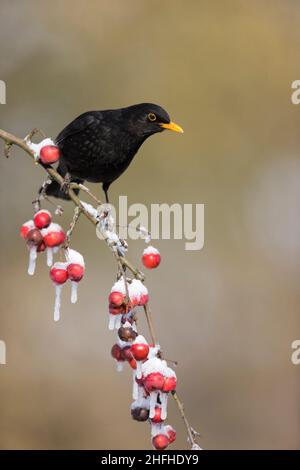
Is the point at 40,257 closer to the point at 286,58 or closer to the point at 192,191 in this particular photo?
the point at 192,191

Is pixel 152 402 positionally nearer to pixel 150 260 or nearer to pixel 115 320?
pixel 115 320

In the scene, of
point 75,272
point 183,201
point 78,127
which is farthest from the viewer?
point 183,201

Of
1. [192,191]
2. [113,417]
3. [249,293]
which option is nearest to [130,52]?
[192,191]

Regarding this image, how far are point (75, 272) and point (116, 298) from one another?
0.13m

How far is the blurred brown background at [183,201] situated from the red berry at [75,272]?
2453mm

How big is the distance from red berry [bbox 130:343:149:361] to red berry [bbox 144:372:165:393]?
5 centimetres

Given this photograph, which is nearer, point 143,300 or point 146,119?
point 143,300

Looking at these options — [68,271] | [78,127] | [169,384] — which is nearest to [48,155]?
[68,271]

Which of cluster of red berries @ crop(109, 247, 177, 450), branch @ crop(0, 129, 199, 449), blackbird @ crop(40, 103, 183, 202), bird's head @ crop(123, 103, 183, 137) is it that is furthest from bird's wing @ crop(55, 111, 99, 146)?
cluster of red berries @ crop(109, 247, 177, 450)

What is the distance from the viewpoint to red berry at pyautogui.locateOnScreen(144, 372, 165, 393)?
1525mm

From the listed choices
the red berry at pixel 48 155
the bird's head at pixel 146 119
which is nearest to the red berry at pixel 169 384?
the red berry at pixel 48 155

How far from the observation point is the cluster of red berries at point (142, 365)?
1.53 metres

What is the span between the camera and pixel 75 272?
161 cm

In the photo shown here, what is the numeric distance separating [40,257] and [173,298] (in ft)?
3.31
